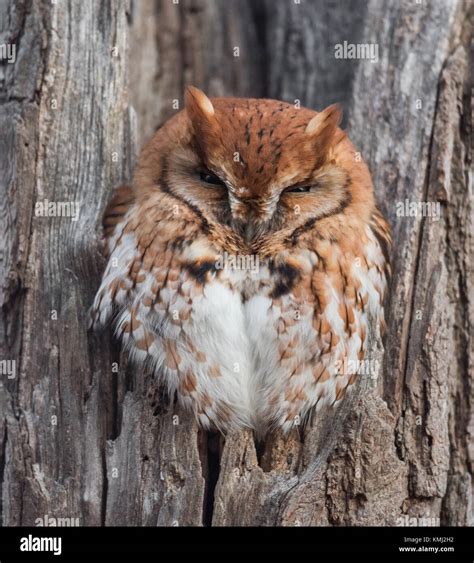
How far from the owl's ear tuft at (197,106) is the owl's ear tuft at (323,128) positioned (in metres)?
0.34

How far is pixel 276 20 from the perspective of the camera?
4316 mm

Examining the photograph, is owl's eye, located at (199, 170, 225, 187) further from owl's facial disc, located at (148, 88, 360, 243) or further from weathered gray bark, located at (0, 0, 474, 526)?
weathered gray bark, located at (0, 0, 474, 526)

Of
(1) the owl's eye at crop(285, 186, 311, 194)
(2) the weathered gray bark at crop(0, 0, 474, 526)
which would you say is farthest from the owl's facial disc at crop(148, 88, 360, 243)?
(2) the weathered gray bark at crop(0, 0, 474, 526)

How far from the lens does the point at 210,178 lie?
9.21 ft

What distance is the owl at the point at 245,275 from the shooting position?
9.23 feet

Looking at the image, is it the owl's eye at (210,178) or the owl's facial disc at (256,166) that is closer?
the owl's facial disc at (256,166)

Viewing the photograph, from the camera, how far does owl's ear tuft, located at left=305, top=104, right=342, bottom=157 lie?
2.78 m

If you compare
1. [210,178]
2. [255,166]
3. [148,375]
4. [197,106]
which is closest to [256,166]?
[255,166]

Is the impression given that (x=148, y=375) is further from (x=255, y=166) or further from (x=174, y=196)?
(x=255, y=166)

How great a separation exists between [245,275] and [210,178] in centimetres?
35

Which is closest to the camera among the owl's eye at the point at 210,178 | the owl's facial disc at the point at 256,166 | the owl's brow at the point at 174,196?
the owl's facial disc at the point at 256,166

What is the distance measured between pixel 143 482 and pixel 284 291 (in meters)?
0.83

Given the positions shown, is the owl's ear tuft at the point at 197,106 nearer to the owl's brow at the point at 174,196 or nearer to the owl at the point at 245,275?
the owl at the point at 245,275

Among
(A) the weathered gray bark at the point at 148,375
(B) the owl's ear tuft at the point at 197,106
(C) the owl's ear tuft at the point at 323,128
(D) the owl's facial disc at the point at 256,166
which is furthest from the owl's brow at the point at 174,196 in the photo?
(C) the owl's ear tuft at the point at 323,128
